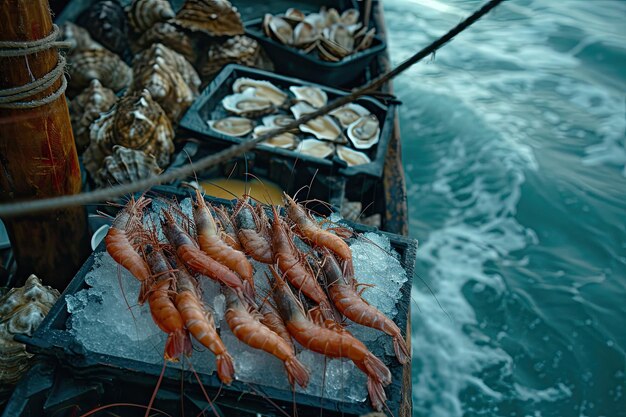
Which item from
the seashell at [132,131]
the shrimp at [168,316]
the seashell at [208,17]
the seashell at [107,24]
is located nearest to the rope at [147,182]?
the shrimp at [168,316]

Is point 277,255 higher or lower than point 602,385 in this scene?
higher

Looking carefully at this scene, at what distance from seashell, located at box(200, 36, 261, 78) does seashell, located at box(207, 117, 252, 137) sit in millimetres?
879

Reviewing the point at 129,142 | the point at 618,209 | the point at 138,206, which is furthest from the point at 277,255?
the point at 618,209

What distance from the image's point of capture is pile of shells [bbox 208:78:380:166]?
11.6ft

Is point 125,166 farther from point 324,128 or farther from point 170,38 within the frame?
point 170,38

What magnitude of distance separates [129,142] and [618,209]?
5434mm

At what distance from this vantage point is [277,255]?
1761 mm

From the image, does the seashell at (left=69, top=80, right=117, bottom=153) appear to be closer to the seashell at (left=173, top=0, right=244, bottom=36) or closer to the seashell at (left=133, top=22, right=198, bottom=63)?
the seashell at (left=133, top=22, right=198, bottom=63)

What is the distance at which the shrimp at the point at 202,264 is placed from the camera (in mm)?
1590

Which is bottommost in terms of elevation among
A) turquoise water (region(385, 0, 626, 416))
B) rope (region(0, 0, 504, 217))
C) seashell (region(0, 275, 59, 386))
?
turquoise water (region(385, 0, 626, 416))

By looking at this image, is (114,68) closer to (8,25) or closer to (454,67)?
(8,25)

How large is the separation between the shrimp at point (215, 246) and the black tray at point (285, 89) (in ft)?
3.67

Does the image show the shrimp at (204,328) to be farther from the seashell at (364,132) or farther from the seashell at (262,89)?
the seashell at (262,89)

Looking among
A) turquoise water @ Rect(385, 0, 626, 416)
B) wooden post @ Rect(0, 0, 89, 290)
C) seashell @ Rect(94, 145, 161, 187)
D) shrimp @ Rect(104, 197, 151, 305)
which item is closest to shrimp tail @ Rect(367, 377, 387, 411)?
shrimp @ Rect(104, 197, 151, 305)
